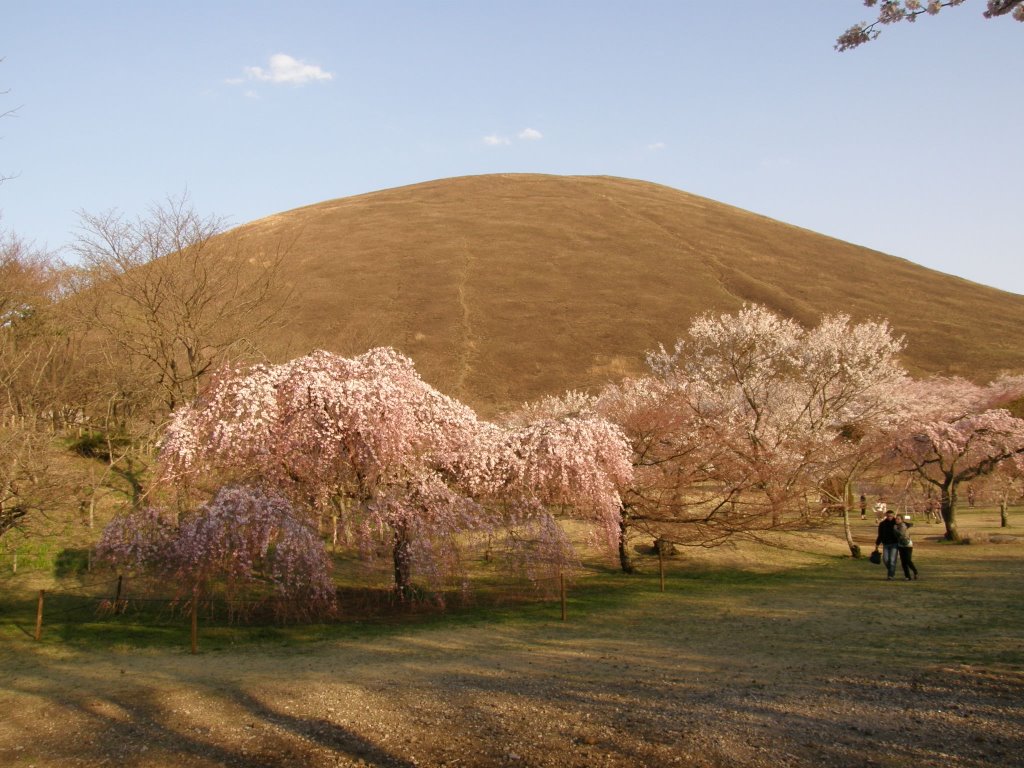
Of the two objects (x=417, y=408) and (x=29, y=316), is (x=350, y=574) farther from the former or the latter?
(x=29, y=316)

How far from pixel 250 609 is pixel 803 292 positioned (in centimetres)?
9836

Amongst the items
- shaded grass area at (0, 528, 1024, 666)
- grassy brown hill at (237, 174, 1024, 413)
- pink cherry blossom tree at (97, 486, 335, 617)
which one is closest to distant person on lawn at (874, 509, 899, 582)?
shaded grass area at (0, 528, 1024, 666)

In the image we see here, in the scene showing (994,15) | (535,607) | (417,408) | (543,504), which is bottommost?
(535,607)

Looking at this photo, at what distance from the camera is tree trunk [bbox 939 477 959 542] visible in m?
29.7

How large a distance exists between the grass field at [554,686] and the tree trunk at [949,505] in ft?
34.1

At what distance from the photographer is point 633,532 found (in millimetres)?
26172

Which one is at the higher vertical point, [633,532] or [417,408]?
[417,408]

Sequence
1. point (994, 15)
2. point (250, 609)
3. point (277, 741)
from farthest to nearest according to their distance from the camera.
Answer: point (250, 609) → point (277, 741) → point (994, 15)

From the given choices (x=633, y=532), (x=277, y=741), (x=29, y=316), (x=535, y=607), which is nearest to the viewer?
(x=277, y=741)

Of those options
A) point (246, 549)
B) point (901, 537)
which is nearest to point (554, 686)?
point (246, 549)

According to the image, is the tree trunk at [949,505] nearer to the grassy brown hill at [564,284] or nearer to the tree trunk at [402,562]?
the tree trunk at [402,562]

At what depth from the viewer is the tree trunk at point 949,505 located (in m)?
29.7

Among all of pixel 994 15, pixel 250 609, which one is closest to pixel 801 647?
pixel 994 15

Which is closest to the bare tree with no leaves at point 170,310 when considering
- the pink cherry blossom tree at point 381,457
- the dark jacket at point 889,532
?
the pink cherry blossom tree at point 381,457
